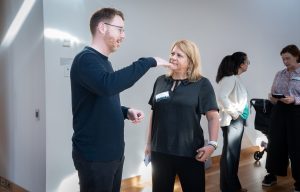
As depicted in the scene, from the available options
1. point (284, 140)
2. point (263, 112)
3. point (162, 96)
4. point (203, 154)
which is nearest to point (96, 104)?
point (162, 96)

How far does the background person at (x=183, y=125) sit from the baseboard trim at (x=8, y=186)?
6.18 feet

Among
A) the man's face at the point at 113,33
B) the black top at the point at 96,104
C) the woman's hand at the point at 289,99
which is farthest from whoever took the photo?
the woman's hand at the point at 289,99

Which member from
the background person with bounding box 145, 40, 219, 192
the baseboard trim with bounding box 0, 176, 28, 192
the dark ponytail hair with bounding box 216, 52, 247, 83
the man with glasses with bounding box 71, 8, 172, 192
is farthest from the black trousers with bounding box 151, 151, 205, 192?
the baseboard trim with bounding box 0, 176, 28, 192

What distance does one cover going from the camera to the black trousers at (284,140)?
3367 millimetres

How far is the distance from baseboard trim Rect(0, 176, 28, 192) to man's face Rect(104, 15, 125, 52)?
2.29 meters

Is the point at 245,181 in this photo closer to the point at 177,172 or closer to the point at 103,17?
the point at 177,172

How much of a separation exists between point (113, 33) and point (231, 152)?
81.1 inches

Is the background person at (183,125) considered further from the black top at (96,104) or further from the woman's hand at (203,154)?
the black top at (96,104)


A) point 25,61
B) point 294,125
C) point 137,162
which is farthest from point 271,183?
point 25,61

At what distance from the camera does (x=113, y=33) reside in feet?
5.08

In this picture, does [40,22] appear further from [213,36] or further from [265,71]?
[265,71]

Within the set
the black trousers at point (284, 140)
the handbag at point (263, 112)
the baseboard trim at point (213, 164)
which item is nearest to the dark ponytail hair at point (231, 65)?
the black trousers at point (284, 140)

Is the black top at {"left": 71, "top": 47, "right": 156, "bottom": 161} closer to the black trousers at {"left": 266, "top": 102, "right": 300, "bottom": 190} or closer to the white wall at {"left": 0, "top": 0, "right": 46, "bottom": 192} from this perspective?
the white wall at {"left": 0, "top": 0, "right": 46, "bottom": 192}

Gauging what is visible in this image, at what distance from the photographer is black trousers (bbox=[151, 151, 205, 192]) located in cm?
192
